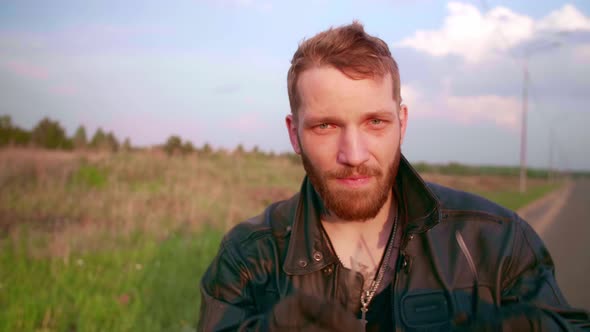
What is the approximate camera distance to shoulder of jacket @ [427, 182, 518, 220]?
171cm

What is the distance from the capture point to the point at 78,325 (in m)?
3.43

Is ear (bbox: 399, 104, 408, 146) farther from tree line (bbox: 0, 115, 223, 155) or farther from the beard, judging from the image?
tree line (bbox: 0, 115, 223, 155)

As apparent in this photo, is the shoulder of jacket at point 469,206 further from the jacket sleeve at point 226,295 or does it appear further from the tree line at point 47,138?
the tree line at point 47,138

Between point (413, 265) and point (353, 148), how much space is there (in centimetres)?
47

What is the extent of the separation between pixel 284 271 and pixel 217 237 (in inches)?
194

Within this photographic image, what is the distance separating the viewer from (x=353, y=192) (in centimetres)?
171

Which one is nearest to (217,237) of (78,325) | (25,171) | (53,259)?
(53,259)

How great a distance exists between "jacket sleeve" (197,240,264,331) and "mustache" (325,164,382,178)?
19.5 inches

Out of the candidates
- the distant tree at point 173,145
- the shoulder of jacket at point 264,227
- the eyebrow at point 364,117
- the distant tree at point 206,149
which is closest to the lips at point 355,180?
the eyebrow at point 364,117

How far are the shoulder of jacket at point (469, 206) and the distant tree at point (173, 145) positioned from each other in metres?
16.4

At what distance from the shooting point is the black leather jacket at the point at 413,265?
1559 mm

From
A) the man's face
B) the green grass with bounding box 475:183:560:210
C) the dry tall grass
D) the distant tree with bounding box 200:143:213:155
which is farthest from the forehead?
the distant tree with bounding box 200:143:213:155

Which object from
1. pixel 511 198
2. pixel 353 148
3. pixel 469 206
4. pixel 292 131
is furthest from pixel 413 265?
pixel 511 198

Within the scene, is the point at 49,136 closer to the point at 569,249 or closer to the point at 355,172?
the point at 569,249
